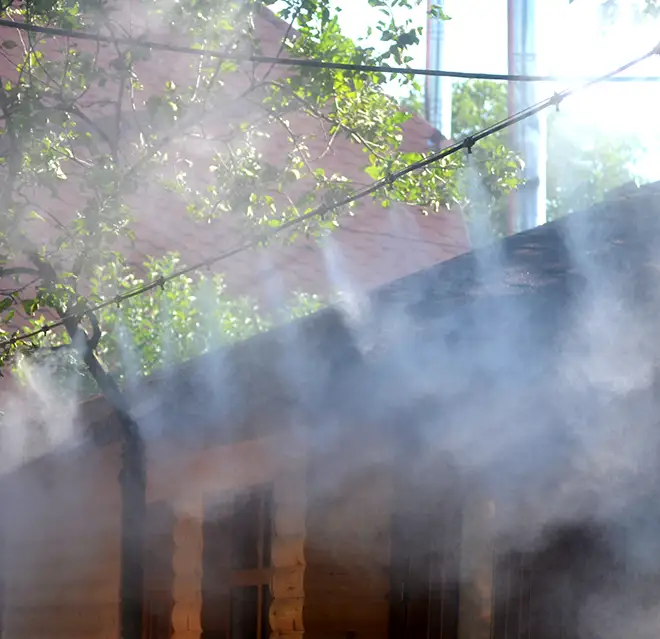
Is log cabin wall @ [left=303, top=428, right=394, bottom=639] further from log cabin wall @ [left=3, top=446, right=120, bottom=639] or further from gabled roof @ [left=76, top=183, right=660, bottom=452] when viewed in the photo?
log cabin wall @ [left=3, top=446, right=120, bottom=639]

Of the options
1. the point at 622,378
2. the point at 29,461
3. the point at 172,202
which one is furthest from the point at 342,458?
the point at 172,202

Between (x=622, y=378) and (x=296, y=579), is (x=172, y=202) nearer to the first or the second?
(x=296, y=579)

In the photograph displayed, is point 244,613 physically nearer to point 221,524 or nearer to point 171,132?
point 221,524

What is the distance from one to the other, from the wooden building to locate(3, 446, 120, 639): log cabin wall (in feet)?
6.30

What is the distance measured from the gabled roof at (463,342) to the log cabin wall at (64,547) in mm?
2815

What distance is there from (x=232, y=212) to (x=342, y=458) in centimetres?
264

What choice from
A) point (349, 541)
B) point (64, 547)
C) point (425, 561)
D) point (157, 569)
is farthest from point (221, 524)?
point (64, 547)

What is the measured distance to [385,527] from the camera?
6.29 metres

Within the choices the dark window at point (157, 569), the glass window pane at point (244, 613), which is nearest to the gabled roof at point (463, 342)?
the dark window at point (157, 569)

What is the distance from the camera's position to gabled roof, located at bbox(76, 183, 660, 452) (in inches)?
187

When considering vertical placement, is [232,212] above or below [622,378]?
above

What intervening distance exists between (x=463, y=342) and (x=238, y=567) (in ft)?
12.8

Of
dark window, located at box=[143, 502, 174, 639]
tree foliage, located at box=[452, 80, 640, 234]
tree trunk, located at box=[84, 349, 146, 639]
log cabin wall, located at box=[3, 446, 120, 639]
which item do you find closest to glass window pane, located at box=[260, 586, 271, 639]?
dark window, located at box=[143, 502, 174, 639]

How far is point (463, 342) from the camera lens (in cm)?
507
